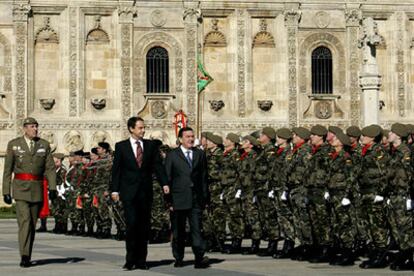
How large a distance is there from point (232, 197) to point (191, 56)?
28278 mm

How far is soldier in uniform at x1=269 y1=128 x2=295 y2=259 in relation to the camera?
22.1 m

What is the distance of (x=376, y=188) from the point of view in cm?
2000

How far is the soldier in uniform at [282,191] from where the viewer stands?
22.1 meters

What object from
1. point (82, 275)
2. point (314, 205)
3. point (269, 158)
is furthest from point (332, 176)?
point (82, 275)

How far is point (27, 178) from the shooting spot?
20781mm

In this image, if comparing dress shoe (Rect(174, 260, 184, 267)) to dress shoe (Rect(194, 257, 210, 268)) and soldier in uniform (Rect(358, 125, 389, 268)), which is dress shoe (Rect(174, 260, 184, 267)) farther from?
soldier in uniform (Rect(358, 125, 389, 268))

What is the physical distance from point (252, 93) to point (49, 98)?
25.8ft

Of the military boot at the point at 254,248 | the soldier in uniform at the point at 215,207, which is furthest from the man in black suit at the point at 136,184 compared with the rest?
the soldier in uniform at the point at 215,207

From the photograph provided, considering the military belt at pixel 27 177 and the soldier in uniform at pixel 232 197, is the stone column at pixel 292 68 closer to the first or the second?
the soldier in uniform at pixel 232 197

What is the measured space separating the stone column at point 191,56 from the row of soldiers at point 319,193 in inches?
1071

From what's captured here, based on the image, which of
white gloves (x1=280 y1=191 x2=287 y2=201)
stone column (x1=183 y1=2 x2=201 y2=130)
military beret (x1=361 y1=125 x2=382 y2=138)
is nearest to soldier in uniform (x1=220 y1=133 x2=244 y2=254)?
white gloves (x1=280 y1=191 x2=287 y2=201)

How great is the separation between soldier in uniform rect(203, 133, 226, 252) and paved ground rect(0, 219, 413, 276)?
21.0 inches

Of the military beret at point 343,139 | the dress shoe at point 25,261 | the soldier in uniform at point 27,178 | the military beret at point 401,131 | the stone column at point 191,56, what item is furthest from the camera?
the stone column at point 191,56

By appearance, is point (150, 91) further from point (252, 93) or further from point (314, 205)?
point (314, 205)
